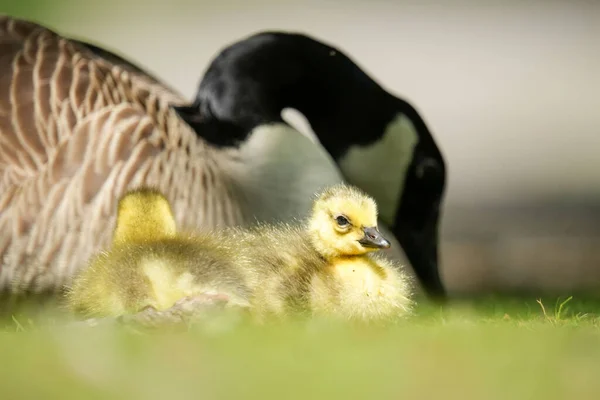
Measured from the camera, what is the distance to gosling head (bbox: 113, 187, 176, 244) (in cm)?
189

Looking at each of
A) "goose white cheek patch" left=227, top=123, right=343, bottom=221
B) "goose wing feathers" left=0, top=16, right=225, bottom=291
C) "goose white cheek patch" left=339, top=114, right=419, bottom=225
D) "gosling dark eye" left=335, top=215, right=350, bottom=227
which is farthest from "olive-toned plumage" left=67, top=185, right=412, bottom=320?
"goose white cheek patch" left=339, top=114, right=419, bottom=225

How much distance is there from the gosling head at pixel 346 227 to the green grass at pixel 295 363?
192mm

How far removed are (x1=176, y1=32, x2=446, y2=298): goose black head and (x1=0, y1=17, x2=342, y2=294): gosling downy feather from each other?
0.49 ft

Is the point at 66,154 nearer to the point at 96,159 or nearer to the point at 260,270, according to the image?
the point at 96,159

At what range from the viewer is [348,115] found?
3.02 metres

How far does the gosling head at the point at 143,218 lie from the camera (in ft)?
6.19

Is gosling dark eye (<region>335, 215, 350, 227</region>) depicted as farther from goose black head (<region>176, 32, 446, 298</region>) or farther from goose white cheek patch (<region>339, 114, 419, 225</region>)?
goose white cheek patch (<region>339, 114, 419, 225</region>)

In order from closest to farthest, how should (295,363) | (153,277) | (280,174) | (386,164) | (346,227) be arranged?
(295,363) → (153,277) → (346,227) → (280,174) → (386,164)

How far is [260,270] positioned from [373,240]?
233mm

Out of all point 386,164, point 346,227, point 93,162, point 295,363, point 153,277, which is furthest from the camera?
point 386,164

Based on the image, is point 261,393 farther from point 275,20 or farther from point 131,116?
point 275,20

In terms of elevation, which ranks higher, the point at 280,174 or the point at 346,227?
the point at 346,227

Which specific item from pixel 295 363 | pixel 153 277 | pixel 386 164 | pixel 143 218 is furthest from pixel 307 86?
pixel 295 363

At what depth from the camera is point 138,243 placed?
1.80 m
